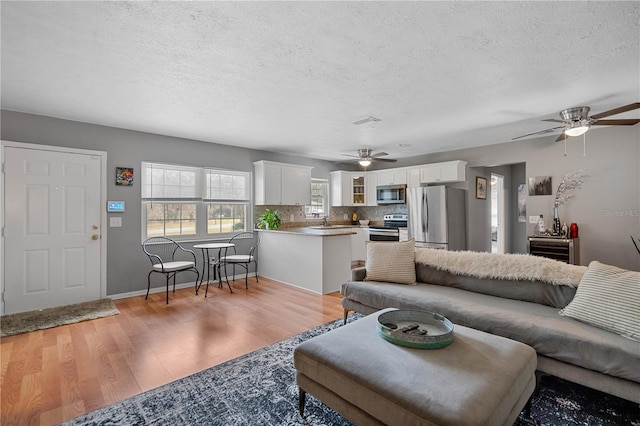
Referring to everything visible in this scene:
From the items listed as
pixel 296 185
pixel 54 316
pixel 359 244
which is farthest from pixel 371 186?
pixel 54 316

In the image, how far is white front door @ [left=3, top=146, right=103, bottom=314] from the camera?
363 cm

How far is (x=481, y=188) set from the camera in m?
6.27

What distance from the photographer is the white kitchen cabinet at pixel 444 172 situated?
588cm

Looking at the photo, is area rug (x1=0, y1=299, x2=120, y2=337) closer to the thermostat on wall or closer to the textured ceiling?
the thermostat on wall

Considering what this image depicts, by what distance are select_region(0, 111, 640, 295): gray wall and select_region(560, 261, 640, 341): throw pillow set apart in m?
3.00

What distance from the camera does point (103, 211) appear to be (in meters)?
4.22

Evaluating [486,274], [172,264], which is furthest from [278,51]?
[172,264]

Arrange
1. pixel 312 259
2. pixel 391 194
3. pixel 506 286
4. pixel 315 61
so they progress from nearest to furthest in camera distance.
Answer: pixel 315 61 < pixel 506 286 < pixel 312 259 < pixel 391 194

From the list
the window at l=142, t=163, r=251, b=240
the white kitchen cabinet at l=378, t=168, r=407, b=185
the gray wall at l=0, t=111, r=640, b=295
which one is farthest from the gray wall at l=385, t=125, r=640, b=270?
the window at l=142, t=163, r=251, b=240

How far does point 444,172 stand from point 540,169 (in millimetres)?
1568

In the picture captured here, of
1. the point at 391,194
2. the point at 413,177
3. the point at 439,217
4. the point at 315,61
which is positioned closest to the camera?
the point at 315,61

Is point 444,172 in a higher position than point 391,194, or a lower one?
higher

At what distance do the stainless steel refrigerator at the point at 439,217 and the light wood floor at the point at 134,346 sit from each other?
2.61m

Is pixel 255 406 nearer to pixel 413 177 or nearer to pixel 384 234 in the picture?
pixel 384 234
